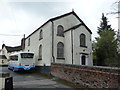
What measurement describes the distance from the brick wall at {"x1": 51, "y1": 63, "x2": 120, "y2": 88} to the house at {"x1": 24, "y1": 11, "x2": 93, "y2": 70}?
401 centimetres

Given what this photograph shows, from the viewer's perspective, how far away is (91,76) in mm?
9641

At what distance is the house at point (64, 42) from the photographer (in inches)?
715

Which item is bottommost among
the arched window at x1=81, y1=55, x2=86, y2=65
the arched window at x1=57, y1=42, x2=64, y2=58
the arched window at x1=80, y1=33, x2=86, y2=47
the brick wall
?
the brick wall

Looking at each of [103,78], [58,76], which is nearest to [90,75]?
[103,78]

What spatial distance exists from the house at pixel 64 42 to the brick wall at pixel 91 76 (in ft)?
13.2

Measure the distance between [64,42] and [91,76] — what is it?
1046 centimetres

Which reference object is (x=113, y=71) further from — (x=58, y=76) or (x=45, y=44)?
(x=45, y=44)

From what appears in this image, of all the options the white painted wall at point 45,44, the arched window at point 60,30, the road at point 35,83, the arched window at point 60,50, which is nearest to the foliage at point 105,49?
the arched window at point 60,50

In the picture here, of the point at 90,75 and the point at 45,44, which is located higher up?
the point at 45,44

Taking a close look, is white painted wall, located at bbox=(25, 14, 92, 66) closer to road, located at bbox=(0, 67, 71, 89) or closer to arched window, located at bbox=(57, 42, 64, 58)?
arched window, located at bbox=(57, 42, 64, 58)

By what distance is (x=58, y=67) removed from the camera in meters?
15.0

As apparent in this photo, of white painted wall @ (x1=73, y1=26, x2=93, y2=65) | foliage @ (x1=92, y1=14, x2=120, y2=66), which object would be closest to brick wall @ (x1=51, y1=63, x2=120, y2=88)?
white painted wall @ (x1=73, y1=26, x2=93, y2=65)

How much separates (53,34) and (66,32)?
212 centimetres

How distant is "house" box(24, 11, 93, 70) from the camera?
18.2m
